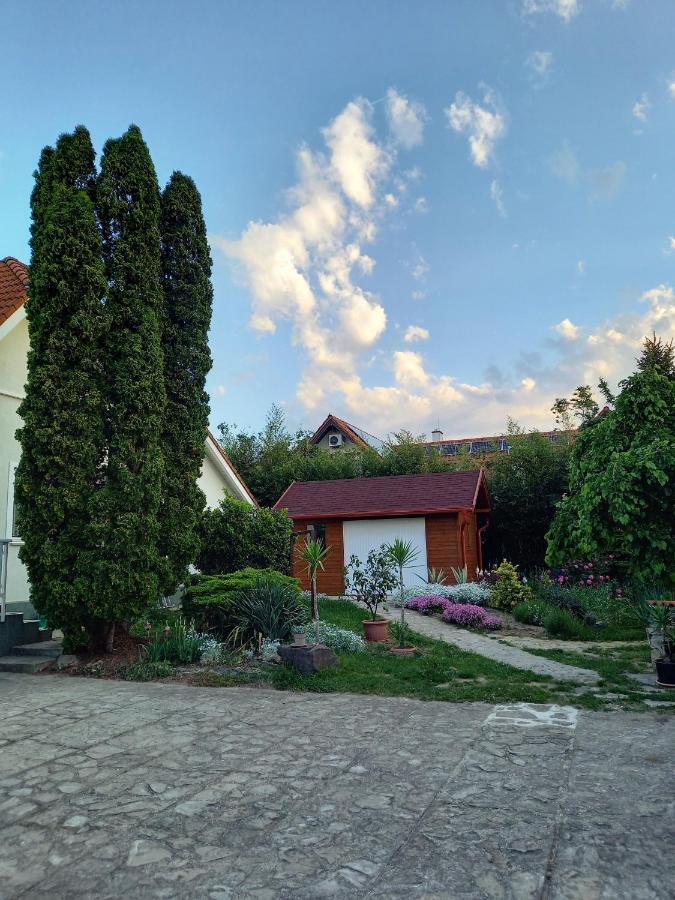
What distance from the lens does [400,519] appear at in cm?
1864

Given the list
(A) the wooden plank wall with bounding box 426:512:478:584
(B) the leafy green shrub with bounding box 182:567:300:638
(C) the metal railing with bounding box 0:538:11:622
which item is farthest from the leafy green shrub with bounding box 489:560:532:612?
(C) the metal railing with bounding box 0:538:11:622

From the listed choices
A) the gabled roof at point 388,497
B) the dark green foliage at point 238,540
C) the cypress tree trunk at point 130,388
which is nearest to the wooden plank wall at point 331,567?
the gabled roof at point 388,497

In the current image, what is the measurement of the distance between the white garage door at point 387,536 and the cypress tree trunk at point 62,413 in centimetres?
1197

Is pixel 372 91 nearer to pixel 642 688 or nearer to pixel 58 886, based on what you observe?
pixel 642 688

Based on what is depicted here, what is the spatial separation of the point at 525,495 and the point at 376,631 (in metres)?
12.0

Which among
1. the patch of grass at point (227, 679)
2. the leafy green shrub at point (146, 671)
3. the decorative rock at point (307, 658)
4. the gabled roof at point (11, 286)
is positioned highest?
the gabled roof at point (11, 286)

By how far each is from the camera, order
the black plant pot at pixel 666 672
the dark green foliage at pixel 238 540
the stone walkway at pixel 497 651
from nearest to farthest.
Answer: the black plant pot at pixel 666 672 < the stone walkway at pixel 497 651 < the dark green foliage at pixel 238 540

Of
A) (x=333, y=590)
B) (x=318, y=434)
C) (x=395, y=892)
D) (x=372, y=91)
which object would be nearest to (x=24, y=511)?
(x=395, y=892)

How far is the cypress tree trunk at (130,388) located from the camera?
768 centimetres

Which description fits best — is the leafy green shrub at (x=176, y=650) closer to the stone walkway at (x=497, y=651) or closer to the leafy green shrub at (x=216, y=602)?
the leafy green shrub at (x=216, y=602)

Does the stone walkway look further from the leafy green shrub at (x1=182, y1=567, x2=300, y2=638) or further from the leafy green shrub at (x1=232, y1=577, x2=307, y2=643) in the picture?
the leafy green shrub at (x1=182, y1=567, x2=300, y2=638)

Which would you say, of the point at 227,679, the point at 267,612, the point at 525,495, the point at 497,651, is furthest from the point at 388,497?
the point at 227,679

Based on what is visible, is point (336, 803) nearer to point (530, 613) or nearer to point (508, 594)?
point (530, 613)

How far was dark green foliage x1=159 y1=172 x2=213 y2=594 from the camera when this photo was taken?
8.91 metres
